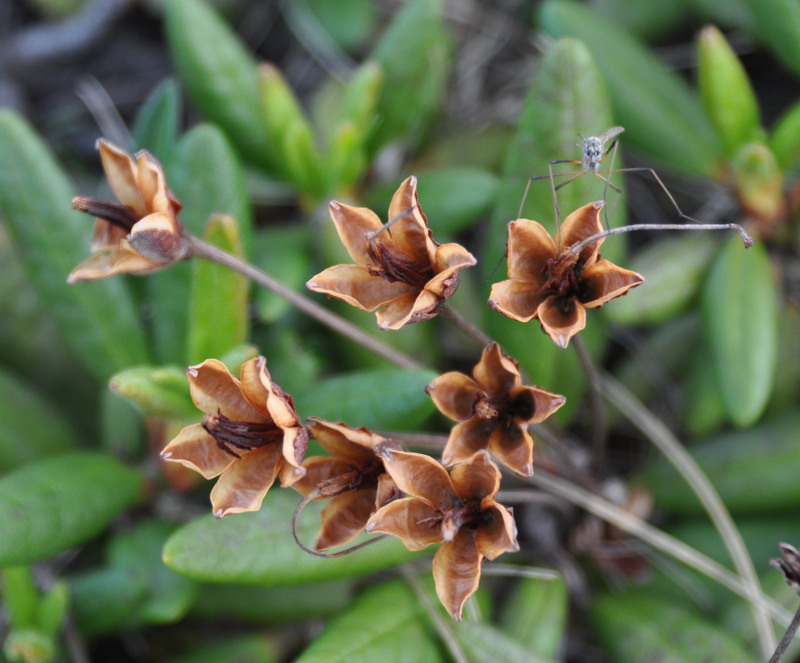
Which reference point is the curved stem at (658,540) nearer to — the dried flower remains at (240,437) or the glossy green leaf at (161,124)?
the dried flower remains at (240,437)

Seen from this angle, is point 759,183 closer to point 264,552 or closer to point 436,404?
point 436,404

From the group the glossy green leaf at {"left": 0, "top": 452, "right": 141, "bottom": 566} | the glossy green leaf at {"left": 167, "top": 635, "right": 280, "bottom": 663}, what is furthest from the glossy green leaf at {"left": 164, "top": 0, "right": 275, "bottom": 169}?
the glossy green leaf at {"left": 167, "top": 635, "right": 280, "bottom": 663}

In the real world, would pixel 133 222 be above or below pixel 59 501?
above

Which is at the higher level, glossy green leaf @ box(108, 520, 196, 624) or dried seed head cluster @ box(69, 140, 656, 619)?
dried seed head cluster @ box(69, 140, 656, 619)

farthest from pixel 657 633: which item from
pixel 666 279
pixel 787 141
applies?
pixel 787 141

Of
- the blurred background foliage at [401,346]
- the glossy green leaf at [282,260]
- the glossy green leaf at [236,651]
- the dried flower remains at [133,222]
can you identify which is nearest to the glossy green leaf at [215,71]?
the blurred background foliage at [401,346]

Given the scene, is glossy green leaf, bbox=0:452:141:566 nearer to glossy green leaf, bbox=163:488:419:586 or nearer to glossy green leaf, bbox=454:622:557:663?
glossy green leaf, bbox=163:488:419:586

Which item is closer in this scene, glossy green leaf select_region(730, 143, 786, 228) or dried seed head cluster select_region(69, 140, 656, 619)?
dried seed head cluster select_region(69, 140, 656, 619)
